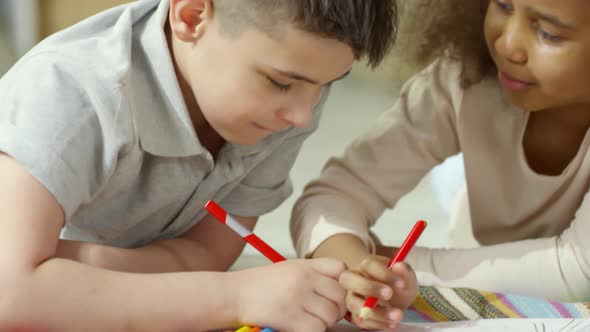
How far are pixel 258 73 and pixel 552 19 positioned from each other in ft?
0.82

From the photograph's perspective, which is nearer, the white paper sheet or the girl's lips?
the white paper sheet

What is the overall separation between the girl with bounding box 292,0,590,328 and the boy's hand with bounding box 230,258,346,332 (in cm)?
11

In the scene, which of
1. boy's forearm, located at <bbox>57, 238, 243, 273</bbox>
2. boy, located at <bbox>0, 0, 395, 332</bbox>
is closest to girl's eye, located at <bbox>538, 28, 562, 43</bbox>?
boy, located at <bbox>0, 0, 395, 332</bbox>

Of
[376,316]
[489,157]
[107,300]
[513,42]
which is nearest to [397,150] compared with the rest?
[489,157]

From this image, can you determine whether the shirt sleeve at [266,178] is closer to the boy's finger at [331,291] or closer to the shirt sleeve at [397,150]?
the shirt sleeve at [397,150]

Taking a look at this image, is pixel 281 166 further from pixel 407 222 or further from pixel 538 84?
pixel 407 222

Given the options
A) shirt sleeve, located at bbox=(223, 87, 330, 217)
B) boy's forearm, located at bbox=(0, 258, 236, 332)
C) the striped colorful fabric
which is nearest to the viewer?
boy's forearm, located at bbox=(0, 258, 236, 332)

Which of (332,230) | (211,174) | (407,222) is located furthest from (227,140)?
(407,222)

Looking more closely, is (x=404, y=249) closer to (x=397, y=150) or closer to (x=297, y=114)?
(x=297, y=114)

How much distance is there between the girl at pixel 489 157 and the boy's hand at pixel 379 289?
3.3 inches

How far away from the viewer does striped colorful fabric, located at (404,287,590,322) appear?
0.69 meters

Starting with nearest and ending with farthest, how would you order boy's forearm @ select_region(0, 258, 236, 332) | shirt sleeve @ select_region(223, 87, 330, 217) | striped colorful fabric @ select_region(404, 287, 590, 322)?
boy's forearm @ select_region(0, 258, 236, 332) → striped colorful fabric @ select_region(404, 287, 590, 322) → shirt sleeve @ select_region(223, 87, 330, 217)

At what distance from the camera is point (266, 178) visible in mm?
→ 828

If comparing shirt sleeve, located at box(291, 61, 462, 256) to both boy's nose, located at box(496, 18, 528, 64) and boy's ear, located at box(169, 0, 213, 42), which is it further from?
boy's ear, located at box(169, 0, 213, 42)
